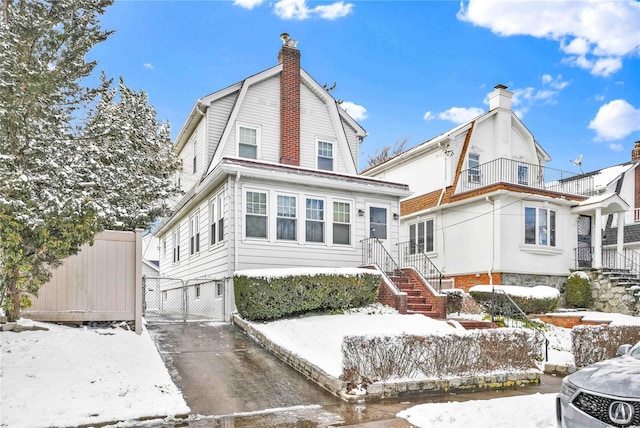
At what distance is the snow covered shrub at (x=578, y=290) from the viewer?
1928 centimetres

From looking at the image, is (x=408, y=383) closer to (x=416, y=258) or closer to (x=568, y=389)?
(x=568, y=389)

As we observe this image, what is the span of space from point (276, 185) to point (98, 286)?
659cm

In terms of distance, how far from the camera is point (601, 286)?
1953 centimetres

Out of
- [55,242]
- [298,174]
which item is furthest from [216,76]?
[55,242]

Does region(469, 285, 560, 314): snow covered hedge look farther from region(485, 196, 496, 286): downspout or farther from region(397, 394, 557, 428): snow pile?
region(397, 394, 557, 428): snow pile

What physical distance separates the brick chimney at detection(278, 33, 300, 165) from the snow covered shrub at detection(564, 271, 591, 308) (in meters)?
11.7

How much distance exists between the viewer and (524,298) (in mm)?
16297

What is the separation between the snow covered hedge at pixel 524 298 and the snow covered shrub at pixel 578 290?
3.15 m

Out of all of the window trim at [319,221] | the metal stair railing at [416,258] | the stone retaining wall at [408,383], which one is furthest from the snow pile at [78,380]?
the metal stair railing at [416,258]

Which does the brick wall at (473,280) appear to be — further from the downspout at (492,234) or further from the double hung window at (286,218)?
the double hung window at (286,218)

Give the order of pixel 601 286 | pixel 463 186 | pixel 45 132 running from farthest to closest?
pixel 463 186, pixel 601 286, pixel 45 132

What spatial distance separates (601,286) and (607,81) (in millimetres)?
10055

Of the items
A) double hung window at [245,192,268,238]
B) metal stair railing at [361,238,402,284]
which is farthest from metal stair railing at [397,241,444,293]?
double hung window at [245,192,268,238]

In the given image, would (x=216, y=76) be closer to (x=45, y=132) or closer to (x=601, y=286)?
(x=45, y=132)
